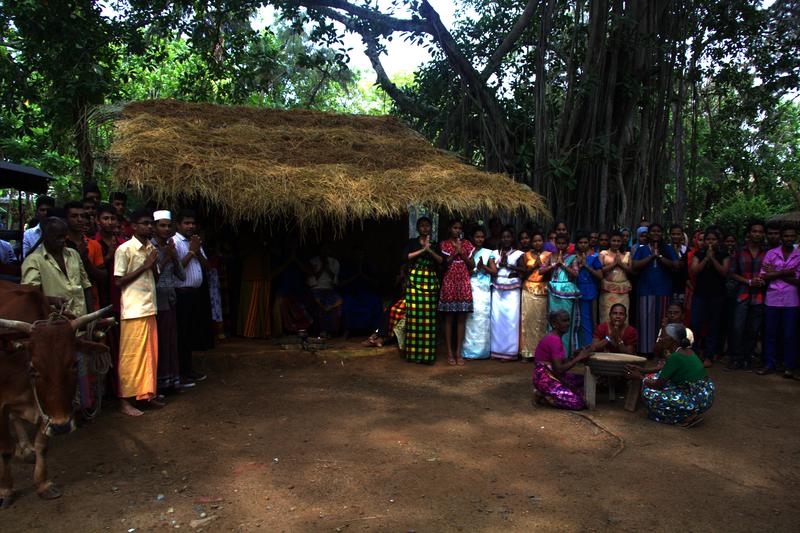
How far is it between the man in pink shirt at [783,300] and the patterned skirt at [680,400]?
2.40 metres

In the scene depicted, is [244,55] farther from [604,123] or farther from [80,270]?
[80,270]

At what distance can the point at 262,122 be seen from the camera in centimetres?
946

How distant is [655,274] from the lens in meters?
7.39

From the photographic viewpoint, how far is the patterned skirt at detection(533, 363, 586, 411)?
5598mm

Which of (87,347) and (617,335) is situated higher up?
(87,347)

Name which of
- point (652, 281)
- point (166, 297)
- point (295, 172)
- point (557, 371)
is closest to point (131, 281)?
point (166, 297)

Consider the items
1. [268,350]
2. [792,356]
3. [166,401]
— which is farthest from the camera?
[268,350]

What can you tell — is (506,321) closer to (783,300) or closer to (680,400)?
(680,400)

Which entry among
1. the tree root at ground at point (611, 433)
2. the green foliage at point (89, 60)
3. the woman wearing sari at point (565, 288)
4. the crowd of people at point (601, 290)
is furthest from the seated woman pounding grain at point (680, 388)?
the green foliage at point (89, 60)

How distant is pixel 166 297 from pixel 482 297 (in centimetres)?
381

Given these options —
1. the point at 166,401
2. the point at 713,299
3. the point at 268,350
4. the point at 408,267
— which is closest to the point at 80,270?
the point at 166,401

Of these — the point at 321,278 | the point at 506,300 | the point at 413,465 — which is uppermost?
the point at 321,278

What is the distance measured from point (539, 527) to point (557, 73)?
9.09m

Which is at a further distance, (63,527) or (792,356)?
(792,356)
